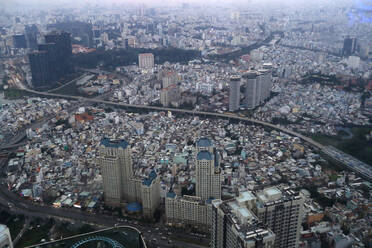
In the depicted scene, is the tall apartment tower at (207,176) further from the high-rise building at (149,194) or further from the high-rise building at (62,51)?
the high-rise building at (62,51)

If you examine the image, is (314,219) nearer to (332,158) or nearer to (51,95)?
(332,158)

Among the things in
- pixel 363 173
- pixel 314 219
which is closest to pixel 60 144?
pixel 314 219

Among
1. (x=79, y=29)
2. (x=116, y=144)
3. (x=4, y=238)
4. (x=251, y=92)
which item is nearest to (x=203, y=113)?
(x=251, y=92)

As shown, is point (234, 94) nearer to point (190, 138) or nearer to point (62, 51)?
point (190, 138)

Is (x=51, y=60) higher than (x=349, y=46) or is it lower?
lower

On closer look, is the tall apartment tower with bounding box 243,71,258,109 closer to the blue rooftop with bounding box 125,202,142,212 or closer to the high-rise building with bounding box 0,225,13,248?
the blue rooftop with bounding box 125,202,142,212

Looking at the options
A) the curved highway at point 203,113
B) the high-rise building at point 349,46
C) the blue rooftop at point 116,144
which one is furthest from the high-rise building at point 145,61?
the blue rooftop at point 116,144

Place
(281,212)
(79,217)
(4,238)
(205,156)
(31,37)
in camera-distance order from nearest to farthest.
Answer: (4,238)
(281,212)
(205,156)
(79,217)
(31,37)
